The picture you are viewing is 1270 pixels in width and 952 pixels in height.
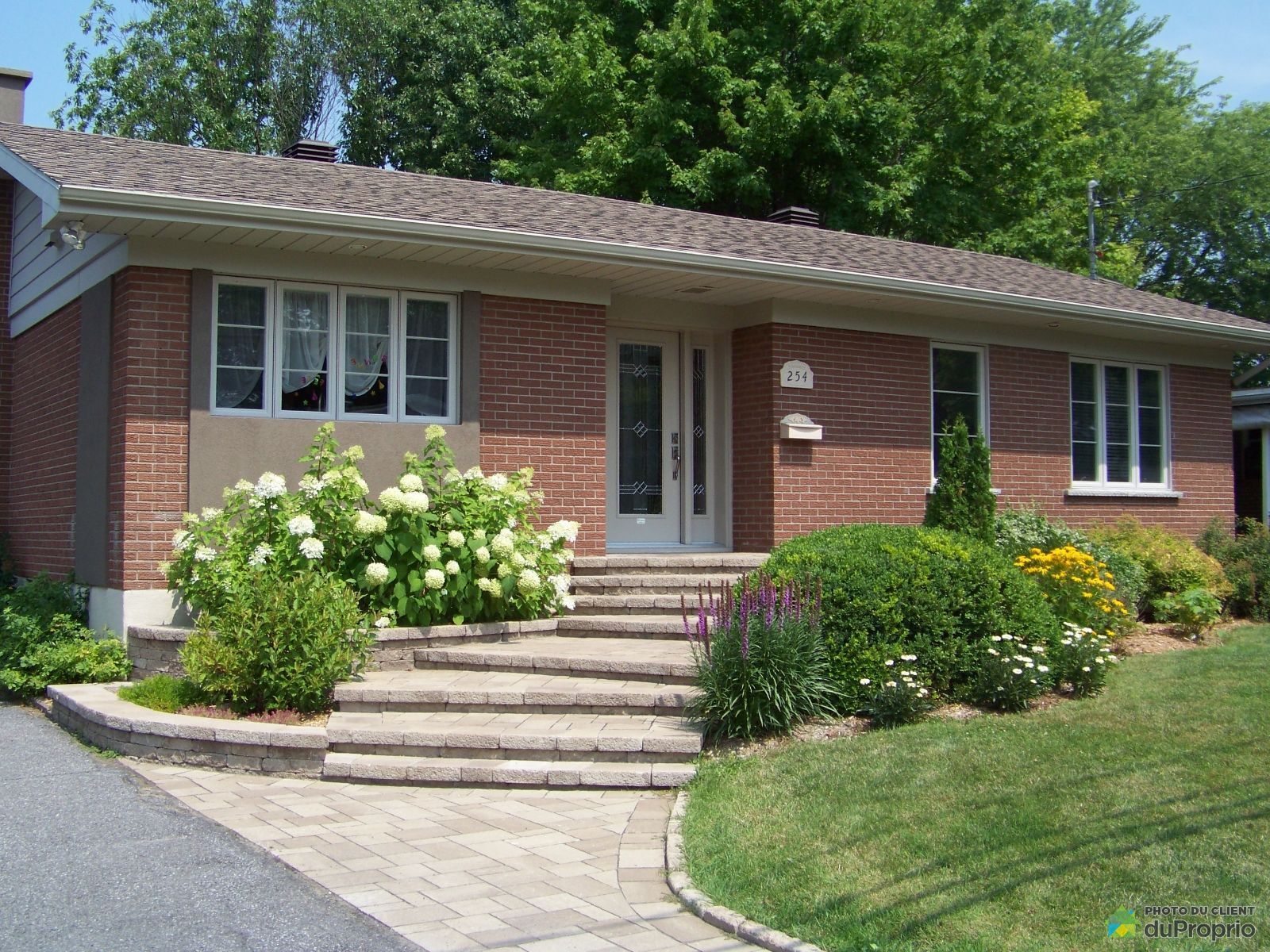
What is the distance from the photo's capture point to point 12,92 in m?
13.4

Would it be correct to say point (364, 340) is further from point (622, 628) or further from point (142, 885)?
point (142, 885)

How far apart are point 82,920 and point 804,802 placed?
320 cm

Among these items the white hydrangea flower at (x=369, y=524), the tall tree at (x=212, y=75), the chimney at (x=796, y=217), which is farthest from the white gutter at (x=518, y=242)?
the tall tree at (x=212, y=75)

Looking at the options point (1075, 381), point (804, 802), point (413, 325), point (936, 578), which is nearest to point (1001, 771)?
point (804, 802)

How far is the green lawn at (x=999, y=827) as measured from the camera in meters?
4.33

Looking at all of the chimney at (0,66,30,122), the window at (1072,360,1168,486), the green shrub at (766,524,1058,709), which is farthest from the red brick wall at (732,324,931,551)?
the chimney at (0,66,30,122)

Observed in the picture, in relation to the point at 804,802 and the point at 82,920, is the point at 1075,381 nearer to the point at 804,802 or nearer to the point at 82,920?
the point at 804,802

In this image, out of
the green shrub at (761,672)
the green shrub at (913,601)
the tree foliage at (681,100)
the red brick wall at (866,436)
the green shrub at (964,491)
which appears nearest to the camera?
the green shrub at (761,672)

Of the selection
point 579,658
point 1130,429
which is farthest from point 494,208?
point 1130,429

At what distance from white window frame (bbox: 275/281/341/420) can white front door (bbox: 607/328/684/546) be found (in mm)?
2979

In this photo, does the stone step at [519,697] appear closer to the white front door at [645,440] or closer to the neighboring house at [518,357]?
the neighboring house at [518,357]

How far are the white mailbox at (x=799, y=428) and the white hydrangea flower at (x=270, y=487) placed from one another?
516cm

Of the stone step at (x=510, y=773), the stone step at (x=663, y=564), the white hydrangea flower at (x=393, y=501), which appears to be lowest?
the stone step at (x=510, y=773)

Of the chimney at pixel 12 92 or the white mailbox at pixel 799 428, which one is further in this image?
the chimney at pixel 12 92
